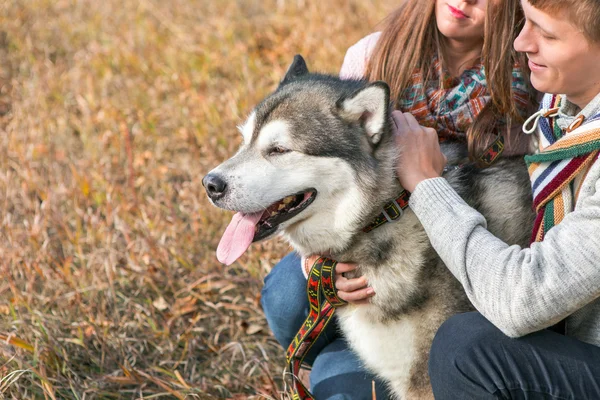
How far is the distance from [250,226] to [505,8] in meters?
1.34

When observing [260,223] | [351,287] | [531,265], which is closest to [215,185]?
[260,223]

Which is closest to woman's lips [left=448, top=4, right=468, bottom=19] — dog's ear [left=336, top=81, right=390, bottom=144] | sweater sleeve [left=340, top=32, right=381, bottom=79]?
sweater sleeve [left=340, top=32, right=381, bottom=79]

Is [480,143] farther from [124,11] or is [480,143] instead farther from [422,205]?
[124,11]

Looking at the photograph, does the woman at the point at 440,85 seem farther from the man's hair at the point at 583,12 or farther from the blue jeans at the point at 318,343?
the man's hair at the point at 583,12

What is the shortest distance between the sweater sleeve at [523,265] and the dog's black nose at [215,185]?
2.44 feet

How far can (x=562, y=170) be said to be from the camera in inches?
80.9

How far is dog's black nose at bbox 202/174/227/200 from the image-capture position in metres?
2.39

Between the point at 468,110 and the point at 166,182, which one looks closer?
the point at 468,110

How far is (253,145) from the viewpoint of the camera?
8.40 ft

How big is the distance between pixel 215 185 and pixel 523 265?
1096 mm

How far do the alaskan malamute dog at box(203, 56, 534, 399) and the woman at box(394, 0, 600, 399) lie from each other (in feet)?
0.93

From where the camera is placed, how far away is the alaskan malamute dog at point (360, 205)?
2410 millimetres

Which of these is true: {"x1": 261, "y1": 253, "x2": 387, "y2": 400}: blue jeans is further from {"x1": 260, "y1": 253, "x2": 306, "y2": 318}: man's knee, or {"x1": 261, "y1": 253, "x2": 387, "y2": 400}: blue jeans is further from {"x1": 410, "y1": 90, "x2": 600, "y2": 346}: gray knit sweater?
{"x1": 410, "y1": 90, "x2": 600, "y2": 346}: gray knit sweater

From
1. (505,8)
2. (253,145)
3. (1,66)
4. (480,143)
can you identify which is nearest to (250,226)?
(253,145)
